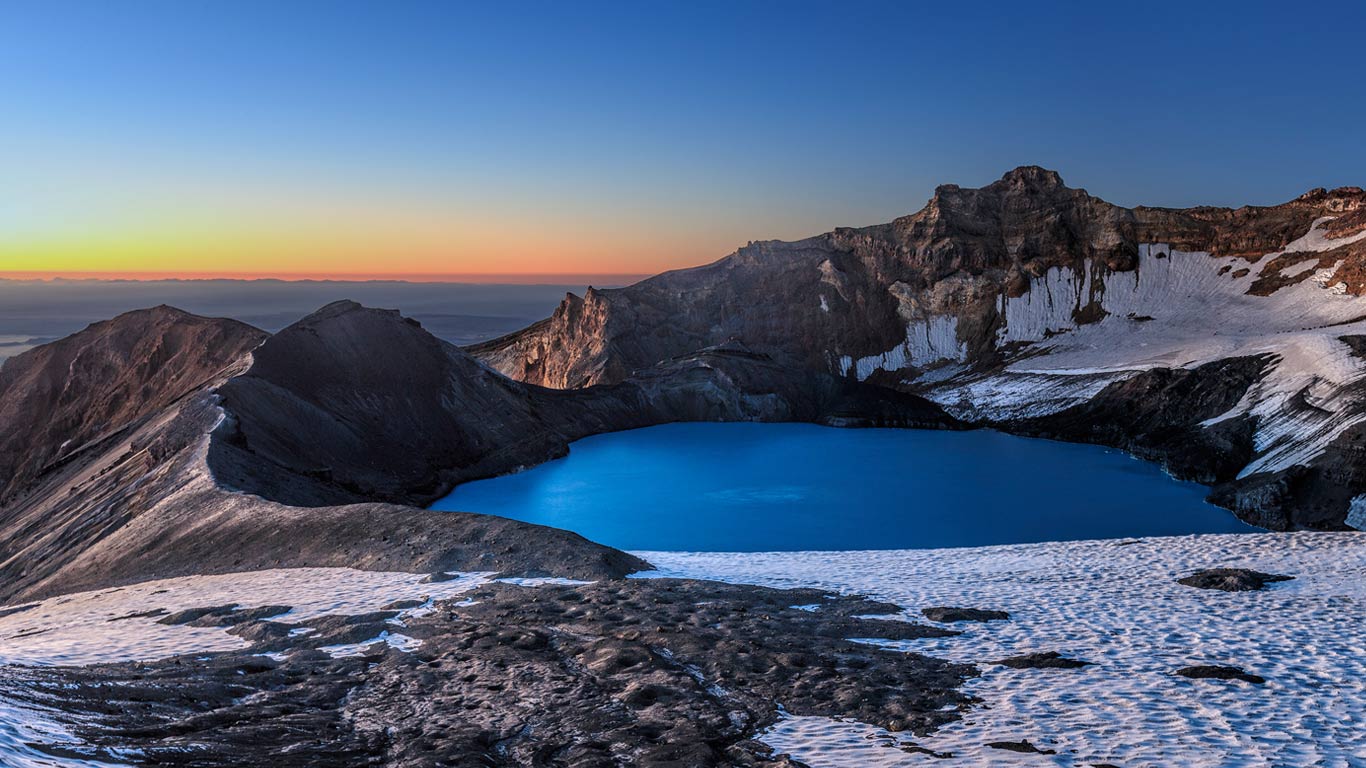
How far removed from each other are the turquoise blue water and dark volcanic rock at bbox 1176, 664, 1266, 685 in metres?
16.1

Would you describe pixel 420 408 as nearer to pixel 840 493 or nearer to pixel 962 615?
pixel 840 493

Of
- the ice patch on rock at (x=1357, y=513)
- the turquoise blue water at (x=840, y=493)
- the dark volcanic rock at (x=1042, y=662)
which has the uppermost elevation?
the dark volcanic rock at (x=1042, y=662)

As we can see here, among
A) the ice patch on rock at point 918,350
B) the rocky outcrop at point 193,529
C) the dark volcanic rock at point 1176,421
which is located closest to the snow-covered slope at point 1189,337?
the dark volcanic rock at point 1176,421

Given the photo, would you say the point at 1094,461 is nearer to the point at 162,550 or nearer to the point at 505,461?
the point at 505,461

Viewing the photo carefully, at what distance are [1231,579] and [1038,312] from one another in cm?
4893

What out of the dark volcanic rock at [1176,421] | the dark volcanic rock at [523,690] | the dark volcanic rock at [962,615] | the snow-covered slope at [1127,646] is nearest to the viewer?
the dark volcanic rock at [523,690]

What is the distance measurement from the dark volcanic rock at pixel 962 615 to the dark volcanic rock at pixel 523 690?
78 centimetres

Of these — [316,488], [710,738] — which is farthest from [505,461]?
[710,738]

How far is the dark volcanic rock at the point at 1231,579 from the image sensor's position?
17.3m

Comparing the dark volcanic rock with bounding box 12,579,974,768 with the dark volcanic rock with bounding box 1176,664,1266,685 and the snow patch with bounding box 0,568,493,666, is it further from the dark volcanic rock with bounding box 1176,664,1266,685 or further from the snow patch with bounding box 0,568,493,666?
the dark volcanic rock with bounding box 1176,664,1266,685

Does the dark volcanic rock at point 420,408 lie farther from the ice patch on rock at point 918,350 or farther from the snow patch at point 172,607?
the snow patch at point 172,607

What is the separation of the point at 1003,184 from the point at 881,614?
6277cm

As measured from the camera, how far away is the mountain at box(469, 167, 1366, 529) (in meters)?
46.1

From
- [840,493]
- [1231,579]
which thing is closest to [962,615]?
[1231,579]
